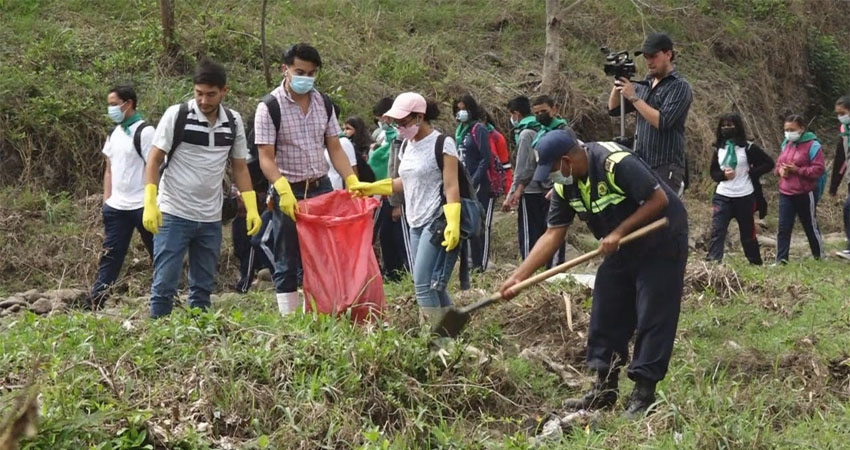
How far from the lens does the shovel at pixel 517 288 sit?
485 centimetres

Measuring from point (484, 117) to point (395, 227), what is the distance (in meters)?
1.50

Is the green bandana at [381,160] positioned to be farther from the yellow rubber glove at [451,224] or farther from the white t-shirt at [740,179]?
the yellow rubber glove at [451,224]

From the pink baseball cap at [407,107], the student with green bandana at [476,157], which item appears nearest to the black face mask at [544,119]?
the student with green bandana at [476,157]

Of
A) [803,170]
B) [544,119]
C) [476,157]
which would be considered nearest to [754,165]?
[803,170]

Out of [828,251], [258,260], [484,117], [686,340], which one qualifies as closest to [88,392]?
[686,340]

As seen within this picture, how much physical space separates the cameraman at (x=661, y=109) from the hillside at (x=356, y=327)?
1088 millimetres

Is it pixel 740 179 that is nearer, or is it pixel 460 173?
pixel 460 173

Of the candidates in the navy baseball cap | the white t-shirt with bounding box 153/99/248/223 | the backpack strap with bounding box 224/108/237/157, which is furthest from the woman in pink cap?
the navy baseball cap

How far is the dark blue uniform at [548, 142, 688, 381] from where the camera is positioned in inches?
193

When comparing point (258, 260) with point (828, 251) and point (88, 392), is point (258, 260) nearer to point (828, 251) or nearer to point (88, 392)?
point (88, 392)

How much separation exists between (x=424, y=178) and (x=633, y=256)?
1630 mm

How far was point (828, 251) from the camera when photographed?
12.1m

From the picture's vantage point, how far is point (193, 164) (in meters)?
6.21

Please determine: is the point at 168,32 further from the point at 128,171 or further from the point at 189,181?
the point at 189,181
